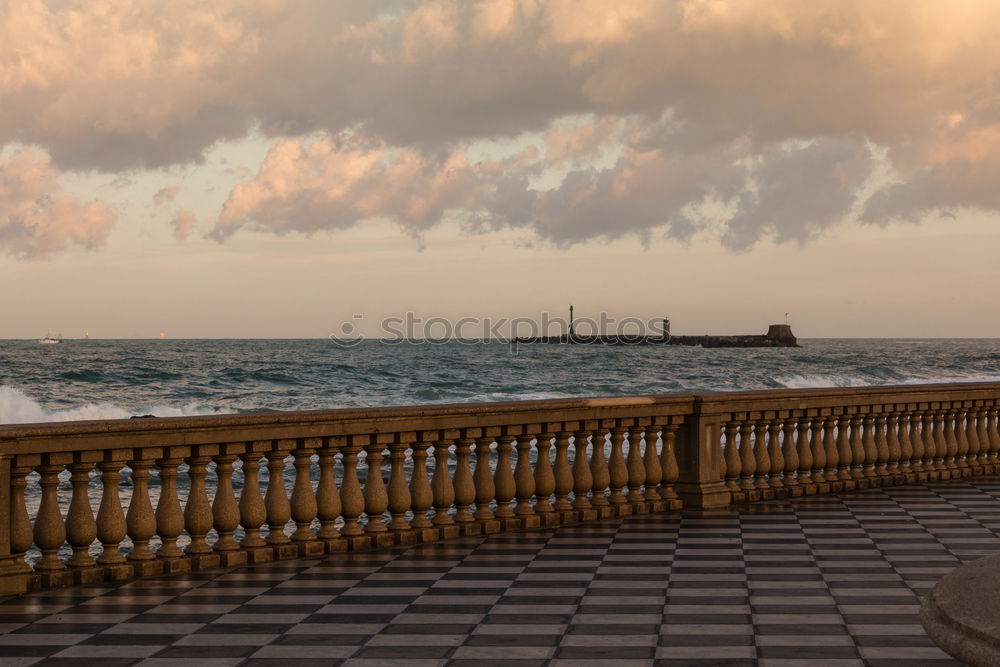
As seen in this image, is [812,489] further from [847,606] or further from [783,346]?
[783,346]

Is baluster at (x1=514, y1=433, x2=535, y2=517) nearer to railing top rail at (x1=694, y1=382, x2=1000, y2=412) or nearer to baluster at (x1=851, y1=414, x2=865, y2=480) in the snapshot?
railing top rail at (x1=694, y1=382, x2=1000, y2=412)

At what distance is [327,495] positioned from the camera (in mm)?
8211

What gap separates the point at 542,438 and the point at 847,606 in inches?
132

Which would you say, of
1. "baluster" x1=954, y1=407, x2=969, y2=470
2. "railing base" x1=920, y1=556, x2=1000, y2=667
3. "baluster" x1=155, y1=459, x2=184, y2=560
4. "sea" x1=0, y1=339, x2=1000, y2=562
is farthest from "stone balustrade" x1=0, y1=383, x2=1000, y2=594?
"sea" x1=0, y1=339, x2=1000, y2=562

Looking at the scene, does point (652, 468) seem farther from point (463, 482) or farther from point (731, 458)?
point (463, 482)

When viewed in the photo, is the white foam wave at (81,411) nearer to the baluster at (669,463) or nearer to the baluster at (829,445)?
the baluster at (829,445)

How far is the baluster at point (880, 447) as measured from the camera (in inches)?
496

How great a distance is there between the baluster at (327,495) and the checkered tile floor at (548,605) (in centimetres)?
22

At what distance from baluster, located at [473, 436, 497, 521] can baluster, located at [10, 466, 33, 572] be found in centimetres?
324

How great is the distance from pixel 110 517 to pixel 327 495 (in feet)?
4.75

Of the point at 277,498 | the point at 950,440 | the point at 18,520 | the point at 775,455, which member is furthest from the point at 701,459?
the point at 18,520

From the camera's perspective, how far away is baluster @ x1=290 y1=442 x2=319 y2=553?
8.12 meters

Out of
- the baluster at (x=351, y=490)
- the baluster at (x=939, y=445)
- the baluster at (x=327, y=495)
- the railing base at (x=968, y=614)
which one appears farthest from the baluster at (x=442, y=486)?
the baluster at (x=939, y=445)

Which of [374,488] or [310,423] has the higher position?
[310,423]
